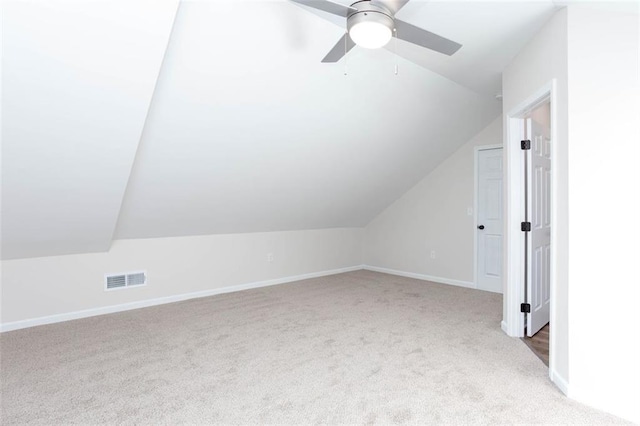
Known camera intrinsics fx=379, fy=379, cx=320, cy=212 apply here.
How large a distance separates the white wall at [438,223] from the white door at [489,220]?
4.4 inches


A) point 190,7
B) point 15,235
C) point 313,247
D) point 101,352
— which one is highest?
point 190,7

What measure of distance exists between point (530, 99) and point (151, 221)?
12.4 ft

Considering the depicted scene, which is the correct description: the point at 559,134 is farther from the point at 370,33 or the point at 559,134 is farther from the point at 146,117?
the point at 146,117

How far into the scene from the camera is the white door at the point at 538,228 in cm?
336

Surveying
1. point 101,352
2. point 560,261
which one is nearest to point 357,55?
point 560,261

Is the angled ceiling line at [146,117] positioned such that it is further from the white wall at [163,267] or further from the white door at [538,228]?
the white door at [538,228]

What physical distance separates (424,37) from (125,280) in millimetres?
3909

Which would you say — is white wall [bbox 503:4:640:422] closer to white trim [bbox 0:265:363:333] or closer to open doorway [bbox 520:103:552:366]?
open doorway [bbox 520:103:552:366]

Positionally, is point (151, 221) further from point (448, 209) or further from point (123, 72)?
point (448, 209)

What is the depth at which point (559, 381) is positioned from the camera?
2418mm

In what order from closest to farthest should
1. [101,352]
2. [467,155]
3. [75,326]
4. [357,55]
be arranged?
[101,352] → [357,55] → [75,326] → [467,155]

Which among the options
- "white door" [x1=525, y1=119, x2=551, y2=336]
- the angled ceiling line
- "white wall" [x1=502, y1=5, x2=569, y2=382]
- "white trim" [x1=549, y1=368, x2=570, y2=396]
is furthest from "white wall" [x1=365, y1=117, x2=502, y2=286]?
the angled ceiling line

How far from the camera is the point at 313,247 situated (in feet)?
20.2

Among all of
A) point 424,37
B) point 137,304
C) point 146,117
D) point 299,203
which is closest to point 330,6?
point 424,37
